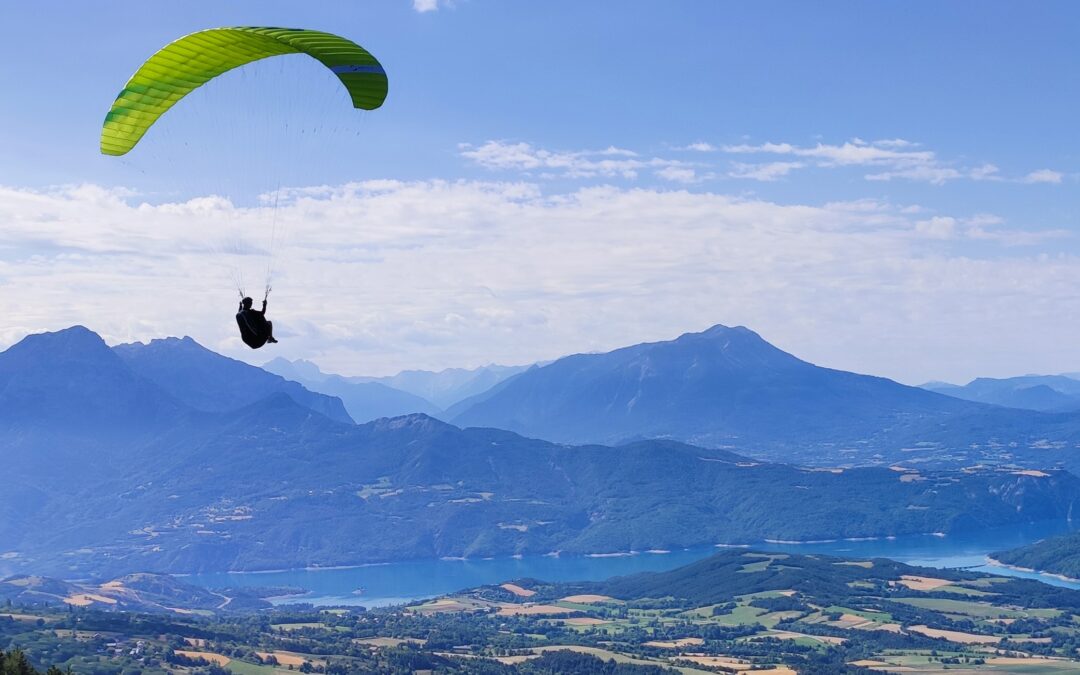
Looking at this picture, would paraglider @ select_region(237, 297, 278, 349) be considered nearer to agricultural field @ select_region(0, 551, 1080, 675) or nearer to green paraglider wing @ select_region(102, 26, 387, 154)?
green paraglider wing @ select_region(102, 26, 387, 154)

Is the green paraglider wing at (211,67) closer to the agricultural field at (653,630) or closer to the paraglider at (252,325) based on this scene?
the paraglider at (252,325)

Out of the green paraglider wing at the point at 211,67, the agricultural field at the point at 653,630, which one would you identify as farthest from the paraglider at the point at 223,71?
the agricultural field at the point at 653,630

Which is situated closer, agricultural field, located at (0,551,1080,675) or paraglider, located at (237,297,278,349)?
paraglider, located at (237,297,278,349)

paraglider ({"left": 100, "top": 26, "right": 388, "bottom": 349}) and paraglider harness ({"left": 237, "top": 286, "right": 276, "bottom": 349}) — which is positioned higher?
paraglider ({"left": 100, "top": 26, "right": 388, "bottom": 349})

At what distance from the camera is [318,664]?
359 ft

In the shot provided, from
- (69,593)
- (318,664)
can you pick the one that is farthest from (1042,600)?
(69,593)

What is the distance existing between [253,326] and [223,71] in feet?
22.9

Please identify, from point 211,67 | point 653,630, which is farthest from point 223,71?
point 653,630

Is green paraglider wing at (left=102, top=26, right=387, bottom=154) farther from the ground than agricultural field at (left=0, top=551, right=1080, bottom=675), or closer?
farther from the ground

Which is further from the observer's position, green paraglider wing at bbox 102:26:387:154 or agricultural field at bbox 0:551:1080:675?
agricultural field at bbox 0:551:1080:675

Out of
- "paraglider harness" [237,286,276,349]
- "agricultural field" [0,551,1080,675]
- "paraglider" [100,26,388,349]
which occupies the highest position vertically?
"paraglider" [100,26,388,349]

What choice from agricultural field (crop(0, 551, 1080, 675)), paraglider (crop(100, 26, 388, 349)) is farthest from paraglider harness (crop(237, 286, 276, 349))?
agricultural field (crop(0, 551, 1080, 675))

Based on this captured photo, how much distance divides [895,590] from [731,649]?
48.3 m

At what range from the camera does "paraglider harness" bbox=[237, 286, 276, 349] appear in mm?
32906
